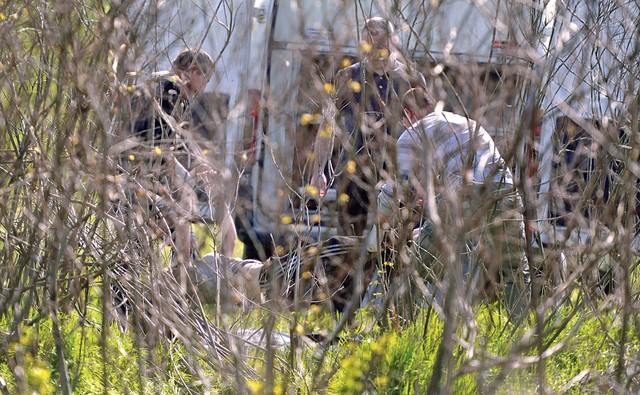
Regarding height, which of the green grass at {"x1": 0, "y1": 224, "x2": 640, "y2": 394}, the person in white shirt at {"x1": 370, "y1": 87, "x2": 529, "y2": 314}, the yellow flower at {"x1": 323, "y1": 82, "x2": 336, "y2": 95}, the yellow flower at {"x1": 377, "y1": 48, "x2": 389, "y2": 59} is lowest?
the green grass at {"x1": 0, "y1": 224, "x2": 640, "y2": 394}

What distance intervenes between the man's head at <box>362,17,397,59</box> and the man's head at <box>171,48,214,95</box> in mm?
656

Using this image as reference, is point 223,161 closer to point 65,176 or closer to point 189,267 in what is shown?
point 65,176

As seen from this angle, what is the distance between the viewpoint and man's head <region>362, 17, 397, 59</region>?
284cm

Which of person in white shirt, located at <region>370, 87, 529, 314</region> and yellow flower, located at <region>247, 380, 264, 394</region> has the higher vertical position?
person in white shirt, located at <region>370, 87, 529, 314</region>

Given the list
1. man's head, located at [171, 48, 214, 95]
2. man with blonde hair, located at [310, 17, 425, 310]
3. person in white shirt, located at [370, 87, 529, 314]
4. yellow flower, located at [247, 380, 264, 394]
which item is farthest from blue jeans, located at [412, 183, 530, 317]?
man's head, located at [171, 48, 214, 95]

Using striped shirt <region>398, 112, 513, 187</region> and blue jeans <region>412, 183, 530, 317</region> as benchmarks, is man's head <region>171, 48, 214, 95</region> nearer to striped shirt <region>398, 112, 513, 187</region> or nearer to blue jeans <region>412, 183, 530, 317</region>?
striped shirt <region>398, 112, 513, 187</region>

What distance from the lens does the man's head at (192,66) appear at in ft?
12.1

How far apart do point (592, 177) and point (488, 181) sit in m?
0.93

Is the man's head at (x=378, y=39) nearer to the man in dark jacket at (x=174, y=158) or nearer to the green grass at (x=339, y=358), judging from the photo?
the man in dark jacket at (x=174, y=158)

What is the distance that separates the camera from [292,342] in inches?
118

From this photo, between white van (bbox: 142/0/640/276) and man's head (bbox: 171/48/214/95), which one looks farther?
man's head (bbox: 171/48/214/95)

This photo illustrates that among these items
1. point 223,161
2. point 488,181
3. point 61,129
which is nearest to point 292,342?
point 223,161

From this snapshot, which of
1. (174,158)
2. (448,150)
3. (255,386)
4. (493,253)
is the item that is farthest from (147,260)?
(448,150)

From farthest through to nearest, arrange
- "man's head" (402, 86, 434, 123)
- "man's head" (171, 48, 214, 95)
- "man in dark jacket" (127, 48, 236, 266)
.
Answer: "man's head" (171, 48, 214, 95), "man in dark jacket" (127, 48, 236, 266), "man's head" (402, 86, 434, 123)
